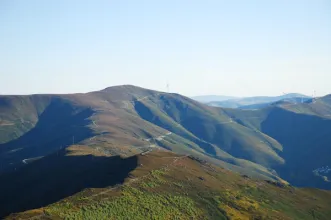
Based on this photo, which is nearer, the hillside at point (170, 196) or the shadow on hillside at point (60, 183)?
the hillside at point (170, 196)

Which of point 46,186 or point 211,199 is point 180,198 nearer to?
point 211,199

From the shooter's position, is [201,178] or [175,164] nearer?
[201,178]

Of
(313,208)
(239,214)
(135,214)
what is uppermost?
(135,214)

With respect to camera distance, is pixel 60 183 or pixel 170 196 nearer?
pixel 170 196

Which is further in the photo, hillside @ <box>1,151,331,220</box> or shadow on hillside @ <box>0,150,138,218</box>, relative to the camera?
shadow on hillside @ <box>0,150,138,218</box>

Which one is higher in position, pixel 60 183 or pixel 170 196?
pixel 170 196

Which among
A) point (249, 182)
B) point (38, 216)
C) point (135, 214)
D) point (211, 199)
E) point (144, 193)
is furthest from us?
point (249, 182)

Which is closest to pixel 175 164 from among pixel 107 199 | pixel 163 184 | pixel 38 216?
pixel 163 184

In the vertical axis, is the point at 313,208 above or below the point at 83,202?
below
